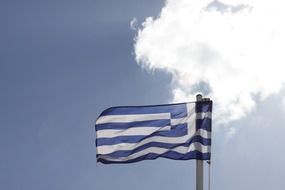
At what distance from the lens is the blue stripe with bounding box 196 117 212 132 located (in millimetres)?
21862

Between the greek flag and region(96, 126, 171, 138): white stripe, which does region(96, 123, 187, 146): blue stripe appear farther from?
region(96, 126, 171, 138): white stripe

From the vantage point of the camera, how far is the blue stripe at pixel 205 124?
2186 cm

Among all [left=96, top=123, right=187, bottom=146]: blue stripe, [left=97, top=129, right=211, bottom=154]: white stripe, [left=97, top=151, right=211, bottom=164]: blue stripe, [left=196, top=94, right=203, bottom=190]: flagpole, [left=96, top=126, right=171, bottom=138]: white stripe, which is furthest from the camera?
[left=96, top=126, right=171, bottom=138]: white stripe

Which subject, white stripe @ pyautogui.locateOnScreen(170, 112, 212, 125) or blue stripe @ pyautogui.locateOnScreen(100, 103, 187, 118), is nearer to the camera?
white stripe @ pyautogui.locateOnScreen(170, 112, 212, 125)

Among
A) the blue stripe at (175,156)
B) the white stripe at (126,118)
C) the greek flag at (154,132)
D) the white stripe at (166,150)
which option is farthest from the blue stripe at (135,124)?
the blue stripe at (175,156)

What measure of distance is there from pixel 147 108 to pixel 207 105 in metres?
2.52

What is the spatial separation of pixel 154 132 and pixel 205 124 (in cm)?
197

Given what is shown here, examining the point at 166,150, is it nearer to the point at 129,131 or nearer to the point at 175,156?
the point at 175,156

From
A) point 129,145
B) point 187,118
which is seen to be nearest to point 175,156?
point 187,118

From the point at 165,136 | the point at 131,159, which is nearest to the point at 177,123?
the point at 165,136

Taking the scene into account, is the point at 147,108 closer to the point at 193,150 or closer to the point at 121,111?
the point at 121,111

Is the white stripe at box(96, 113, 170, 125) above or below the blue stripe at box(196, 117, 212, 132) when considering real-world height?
above

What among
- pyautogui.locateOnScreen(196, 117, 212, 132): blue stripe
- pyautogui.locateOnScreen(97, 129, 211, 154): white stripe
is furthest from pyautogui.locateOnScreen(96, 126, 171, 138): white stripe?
pyautogui.locateOnScreen(196, 117, 212, 132): blue stripe

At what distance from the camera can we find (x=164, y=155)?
2238 cm
